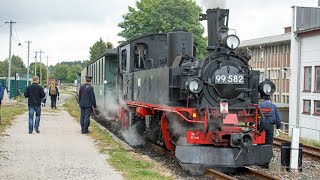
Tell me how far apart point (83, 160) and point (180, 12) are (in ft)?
102

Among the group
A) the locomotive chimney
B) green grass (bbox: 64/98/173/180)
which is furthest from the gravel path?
the locomotive chimney

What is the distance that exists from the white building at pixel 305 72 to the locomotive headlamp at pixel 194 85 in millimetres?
16451

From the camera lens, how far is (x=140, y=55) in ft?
41.0

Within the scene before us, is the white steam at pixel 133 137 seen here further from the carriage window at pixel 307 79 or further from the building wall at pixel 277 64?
the building wall at pixel 277 64

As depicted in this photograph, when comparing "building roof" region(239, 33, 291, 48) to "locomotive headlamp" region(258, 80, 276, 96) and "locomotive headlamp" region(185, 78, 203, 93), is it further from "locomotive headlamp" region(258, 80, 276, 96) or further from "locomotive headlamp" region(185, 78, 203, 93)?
"locomotive headlamp" region(185, 78, 203, 93)

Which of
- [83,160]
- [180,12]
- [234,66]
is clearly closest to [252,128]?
[234,66]

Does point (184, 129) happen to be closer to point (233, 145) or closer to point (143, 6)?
point (233, 145)

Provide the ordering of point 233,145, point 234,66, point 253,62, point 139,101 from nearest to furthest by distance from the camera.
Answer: point 233,145 → point 234,66 → point 139,101 → point 253,62

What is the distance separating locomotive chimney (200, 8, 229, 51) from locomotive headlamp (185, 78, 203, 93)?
930 millimetres

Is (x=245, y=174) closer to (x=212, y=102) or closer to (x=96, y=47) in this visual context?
(x=212, y=102)

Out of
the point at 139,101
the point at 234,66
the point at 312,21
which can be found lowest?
the point at 139,101

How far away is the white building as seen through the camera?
23969 mm

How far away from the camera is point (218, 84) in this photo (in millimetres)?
8930

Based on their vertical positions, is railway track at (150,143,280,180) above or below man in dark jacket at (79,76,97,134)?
below
